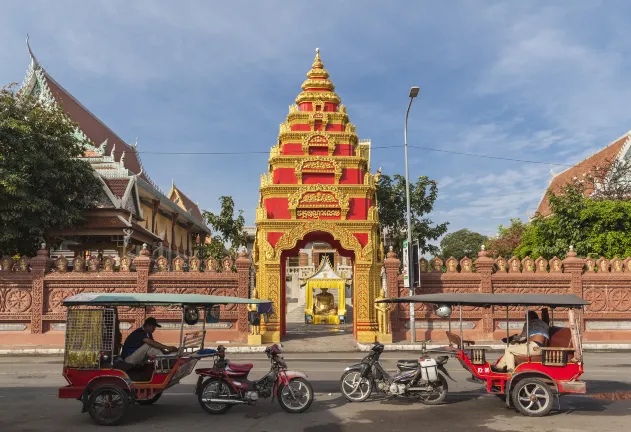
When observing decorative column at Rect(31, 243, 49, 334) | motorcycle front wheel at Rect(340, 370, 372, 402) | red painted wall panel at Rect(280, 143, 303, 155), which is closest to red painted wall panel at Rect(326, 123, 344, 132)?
red painted wall panel at Rect(280, 143, 303, 155)

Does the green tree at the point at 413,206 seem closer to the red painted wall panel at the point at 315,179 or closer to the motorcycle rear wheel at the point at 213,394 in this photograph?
the red painted wall panel at the point at 315,179

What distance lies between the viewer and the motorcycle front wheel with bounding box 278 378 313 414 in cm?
872

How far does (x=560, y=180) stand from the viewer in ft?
158

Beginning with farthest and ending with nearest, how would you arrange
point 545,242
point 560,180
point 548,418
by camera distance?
point 560,180, point 545,242, point 548,418

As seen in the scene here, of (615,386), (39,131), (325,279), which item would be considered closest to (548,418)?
(615,386)

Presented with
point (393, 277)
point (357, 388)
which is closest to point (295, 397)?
point (357, 388)

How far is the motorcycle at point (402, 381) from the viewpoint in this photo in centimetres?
926

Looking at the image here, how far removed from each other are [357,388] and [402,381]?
0.78m

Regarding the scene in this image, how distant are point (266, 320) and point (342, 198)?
214 inches

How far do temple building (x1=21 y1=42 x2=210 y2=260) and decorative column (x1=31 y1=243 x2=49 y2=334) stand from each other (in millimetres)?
3007

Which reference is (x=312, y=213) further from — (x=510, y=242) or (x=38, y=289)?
(x=510, y=242)

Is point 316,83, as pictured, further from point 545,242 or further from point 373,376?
point 373,376

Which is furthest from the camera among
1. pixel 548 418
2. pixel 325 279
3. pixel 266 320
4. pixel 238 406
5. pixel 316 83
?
pixel 325 279

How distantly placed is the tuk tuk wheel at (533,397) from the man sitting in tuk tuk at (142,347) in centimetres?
552
